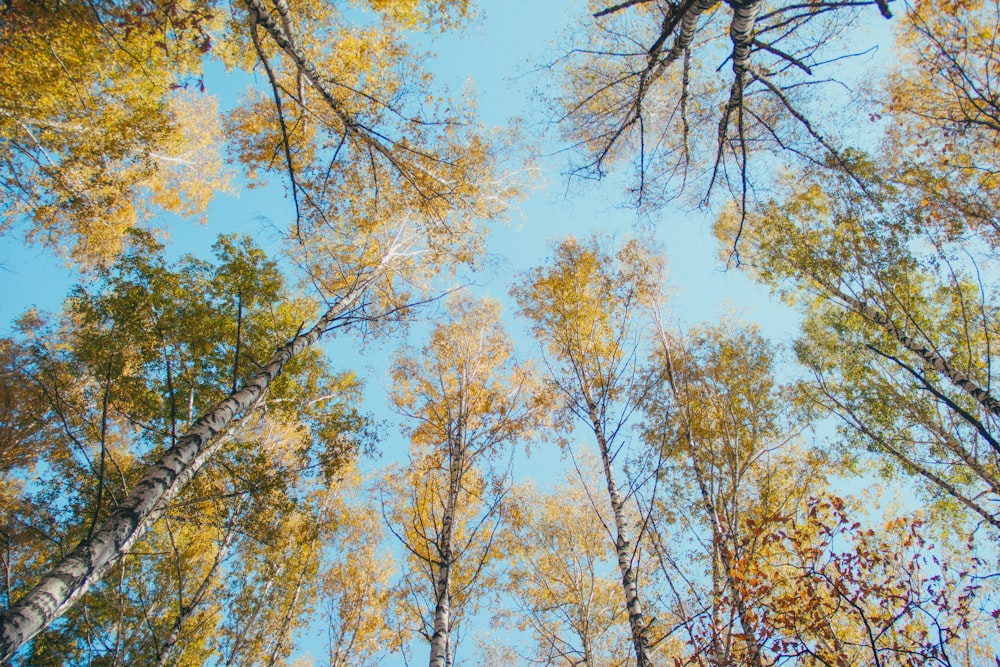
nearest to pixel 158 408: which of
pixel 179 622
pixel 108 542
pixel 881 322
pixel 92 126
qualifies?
pixel 179 622

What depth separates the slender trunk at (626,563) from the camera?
3.83m

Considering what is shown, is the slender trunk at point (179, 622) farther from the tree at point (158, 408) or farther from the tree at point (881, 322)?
the tree at point (881, 322)

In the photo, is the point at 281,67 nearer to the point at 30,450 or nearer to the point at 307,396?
the point at 307,396

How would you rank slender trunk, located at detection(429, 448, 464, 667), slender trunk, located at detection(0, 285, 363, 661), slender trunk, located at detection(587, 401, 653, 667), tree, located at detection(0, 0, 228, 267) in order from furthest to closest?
tree, located at detection(0, 0, 228, 267), slender trunk, located at detection(429, 448, 464, 667), slender trunk, located at detection(587, 401, 653, 667), slender trunk, located at detection(0, 285, 363, 661)

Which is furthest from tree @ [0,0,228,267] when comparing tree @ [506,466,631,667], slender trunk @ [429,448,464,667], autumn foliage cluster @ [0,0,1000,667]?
tree @ [506,466,631,667]

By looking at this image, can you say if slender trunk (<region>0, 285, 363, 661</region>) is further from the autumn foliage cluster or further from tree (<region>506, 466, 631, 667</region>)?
tree (<region>506, 466, 631, 667</region>)

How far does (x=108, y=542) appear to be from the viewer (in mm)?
3154

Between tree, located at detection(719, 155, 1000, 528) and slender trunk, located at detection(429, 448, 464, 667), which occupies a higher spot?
tree, located at detection(719, 155, 1000, 528)

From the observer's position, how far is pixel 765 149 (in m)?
6.15

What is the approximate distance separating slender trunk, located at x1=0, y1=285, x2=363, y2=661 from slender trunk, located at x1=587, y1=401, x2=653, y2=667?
4031mm

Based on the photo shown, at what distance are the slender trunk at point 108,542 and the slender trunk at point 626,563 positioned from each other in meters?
4.03

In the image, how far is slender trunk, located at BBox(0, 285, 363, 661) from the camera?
2.67m

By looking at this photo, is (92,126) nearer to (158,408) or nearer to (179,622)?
(158,408)

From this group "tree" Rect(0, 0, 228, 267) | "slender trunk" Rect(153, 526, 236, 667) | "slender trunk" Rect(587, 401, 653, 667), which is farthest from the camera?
"tree" Rect(0, 0, 228, 267)
